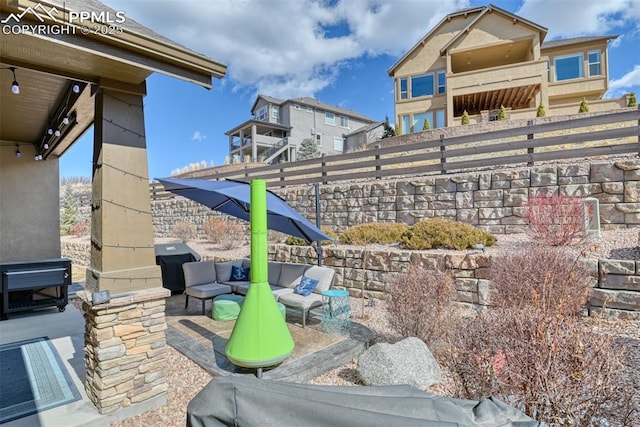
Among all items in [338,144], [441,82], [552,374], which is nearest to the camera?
[552,374]

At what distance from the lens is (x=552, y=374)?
2152 mm

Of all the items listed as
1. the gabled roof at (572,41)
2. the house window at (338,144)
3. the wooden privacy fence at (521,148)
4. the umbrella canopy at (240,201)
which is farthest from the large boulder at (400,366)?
the house window at (338,144)

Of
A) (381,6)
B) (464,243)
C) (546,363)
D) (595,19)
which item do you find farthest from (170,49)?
(595,19)

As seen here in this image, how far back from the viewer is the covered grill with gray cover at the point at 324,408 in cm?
135

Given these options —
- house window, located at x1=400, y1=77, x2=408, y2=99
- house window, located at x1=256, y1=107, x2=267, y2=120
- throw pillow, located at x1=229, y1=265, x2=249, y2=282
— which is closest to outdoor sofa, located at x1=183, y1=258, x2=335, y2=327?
throw pillow, located at x1=229, y1=265, x2=249, y2=282

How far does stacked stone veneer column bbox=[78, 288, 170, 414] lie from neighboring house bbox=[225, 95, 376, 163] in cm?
2446

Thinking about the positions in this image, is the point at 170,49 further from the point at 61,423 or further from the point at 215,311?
the point at 215,311

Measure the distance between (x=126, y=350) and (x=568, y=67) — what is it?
23.0 m

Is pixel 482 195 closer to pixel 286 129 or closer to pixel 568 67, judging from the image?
pixel 568 67

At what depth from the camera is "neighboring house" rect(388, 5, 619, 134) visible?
16188 mm

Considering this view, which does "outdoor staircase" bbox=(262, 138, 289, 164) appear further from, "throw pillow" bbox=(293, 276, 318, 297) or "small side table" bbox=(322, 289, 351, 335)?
"small side table" bbox=(322, 289, 351, 335)

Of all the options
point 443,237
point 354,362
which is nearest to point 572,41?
point 443,237

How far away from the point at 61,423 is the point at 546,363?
3.93m

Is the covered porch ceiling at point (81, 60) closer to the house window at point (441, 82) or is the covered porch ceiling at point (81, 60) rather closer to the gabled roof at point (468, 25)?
the house window at point (441, 82)
